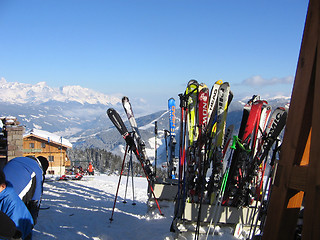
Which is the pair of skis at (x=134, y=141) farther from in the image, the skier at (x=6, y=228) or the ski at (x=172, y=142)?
the skier at (x=6, y=228)

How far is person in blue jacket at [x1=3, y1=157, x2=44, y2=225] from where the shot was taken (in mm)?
3691

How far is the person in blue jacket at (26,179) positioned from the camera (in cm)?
369

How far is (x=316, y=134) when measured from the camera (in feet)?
4.77

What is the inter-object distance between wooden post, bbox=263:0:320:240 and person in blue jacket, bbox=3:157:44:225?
10.2 feet

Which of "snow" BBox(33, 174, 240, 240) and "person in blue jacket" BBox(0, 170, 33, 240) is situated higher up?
"person in blue jacket" BBox(0, 170, 33, 240)

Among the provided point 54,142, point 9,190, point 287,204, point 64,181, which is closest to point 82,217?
point 9,190

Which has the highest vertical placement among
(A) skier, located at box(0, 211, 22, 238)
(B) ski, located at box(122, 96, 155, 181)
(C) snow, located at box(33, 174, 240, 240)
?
(B) ski, located at box(122, 96, 155, 181)

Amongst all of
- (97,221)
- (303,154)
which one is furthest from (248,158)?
(303,154)

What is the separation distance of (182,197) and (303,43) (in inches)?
155

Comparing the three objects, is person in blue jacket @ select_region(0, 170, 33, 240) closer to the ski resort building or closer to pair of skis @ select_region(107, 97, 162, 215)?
pair of skis @ select_region(107, 97, 162, 215)

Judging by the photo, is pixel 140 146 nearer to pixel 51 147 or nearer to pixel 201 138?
pixel 201 138

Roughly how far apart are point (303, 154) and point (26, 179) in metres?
3.44

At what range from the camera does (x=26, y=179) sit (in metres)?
3.86

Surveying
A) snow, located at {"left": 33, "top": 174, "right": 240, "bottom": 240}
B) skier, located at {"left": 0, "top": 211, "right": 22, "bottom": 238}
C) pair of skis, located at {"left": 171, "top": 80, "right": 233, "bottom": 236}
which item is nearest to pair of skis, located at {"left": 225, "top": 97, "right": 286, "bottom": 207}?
pair of skis, located at {"left": 171, "top": 80, "right": 233, "bottom": 236}
